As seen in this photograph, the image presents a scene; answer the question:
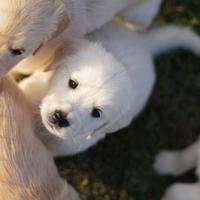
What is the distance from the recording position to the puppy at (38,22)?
79.9 inches

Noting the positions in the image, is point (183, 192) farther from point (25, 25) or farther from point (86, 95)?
point (25, 25)

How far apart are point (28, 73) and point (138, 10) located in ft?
2.31

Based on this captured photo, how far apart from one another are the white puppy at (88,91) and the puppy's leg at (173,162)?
0.59 metres

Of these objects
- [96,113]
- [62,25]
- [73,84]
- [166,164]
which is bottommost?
[166,164]

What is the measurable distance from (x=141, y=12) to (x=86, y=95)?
32.2 inches

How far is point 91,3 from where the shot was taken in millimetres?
2447

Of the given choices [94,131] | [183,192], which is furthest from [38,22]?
[183,192]

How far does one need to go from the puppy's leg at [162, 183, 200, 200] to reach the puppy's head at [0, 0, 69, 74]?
1155mm

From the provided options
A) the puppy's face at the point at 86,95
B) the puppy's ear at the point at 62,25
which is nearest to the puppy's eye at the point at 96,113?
the puppy's face at the point at 86,95

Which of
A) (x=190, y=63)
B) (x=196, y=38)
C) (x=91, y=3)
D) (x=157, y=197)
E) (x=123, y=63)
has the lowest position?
(x=157, y=197)

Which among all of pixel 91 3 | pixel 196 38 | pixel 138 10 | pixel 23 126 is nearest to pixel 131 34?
pixel 138 10

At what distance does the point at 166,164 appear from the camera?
303cm

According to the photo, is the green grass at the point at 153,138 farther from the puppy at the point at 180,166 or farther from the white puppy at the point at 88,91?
the white puppy at the point at 88,91

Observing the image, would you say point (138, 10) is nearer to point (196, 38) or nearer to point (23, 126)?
point (196, 38)
